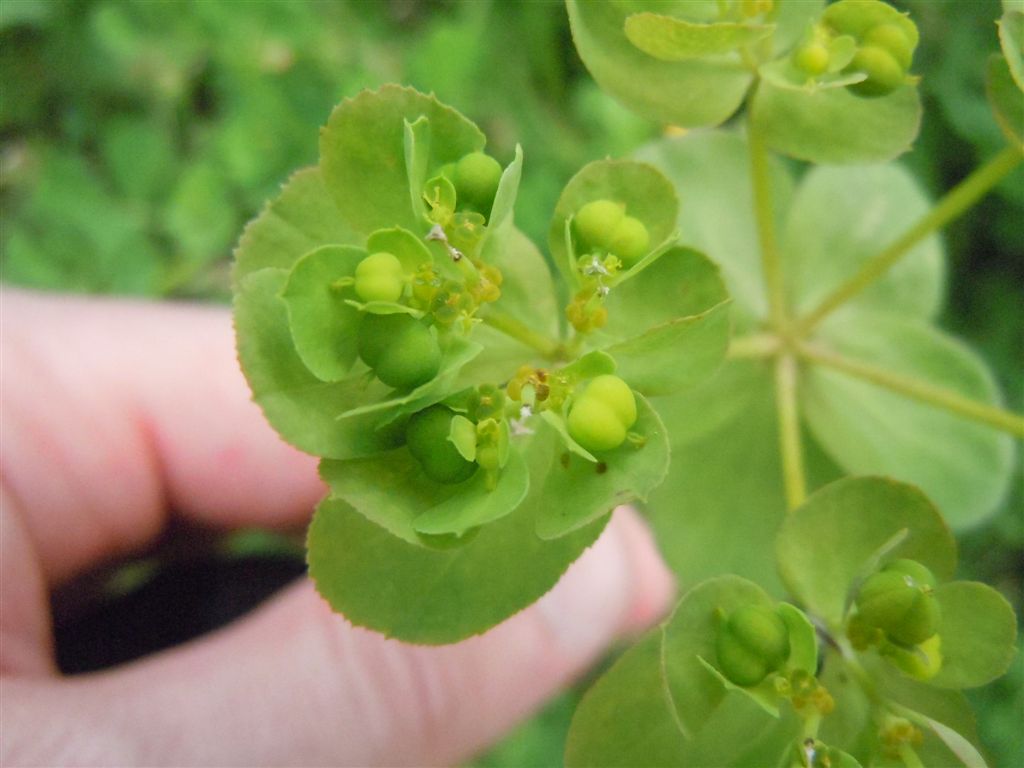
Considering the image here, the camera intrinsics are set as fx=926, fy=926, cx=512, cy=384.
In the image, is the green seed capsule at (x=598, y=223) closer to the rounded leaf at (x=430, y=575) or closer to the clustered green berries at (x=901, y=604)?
the rounded leaf at (x=430, y=575)

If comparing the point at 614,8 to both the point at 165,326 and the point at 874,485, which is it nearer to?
the point at 874,485

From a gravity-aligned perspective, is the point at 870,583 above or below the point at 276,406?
below

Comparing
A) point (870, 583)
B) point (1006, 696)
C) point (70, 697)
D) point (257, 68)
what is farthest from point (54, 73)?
point (1006, 696)

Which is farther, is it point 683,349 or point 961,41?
point 961,41

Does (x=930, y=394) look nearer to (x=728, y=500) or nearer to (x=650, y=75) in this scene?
(x=728, y=500)

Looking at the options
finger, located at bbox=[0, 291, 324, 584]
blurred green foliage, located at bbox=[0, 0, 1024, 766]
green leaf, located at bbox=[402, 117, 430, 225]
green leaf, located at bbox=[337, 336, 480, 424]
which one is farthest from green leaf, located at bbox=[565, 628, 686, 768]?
blurred green foliage, located at bbox=[0, 0, 1024, 766]

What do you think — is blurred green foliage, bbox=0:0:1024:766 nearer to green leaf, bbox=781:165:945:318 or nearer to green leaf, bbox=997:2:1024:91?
Result: green leaf, bbox=781:165:945:318
